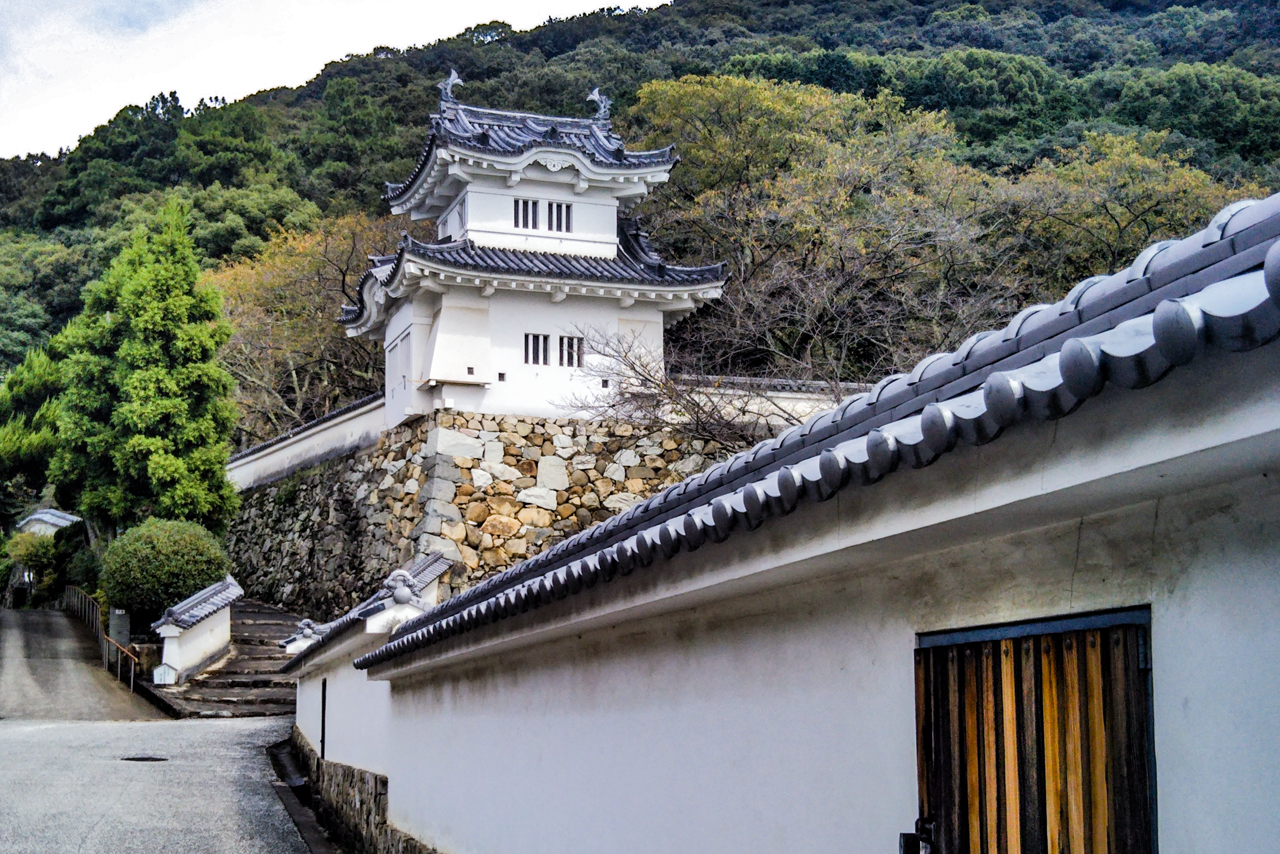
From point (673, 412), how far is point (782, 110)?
50.8ft

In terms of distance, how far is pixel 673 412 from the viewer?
23.5m

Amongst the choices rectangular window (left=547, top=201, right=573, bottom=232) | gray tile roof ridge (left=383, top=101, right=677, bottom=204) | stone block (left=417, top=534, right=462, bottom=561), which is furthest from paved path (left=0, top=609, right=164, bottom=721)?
rectangular window (left=547, top=201, right=573, bottom=232)

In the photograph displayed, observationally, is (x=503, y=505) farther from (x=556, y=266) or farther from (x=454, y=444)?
(x=556, y=266)

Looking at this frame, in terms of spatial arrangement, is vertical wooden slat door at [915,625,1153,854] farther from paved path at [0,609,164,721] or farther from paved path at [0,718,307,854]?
paved path at [0,609,164,721]

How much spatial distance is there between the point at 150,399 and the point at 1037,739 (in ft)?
94.5

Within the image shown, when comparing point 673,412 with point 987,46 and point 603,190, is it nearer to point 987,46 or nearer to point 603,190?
point 603,190

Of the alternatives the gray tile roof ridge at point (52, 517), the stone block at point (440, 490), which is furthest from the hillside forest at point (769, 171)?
the stone block at point (440, 490)

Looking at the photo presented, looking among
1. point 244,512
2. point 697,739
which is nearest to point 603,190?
point 244,512

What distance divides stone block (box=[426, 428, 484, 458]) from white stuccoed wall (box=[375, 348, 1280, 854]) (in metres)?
16.3

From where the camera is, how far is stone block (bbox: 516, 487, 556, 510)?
25391mm

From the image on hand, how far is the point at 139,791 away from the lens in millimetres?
15305

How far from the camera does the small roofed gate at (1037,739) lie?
343 centimetres

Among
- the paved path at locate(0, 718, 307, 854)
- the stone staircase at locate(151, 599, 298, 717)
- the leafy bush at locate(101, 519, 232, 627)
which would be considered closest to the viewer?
the paved path at locate(0, 718, 307, 854)

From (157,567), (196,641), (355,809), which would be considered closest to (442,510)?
(196,641)
